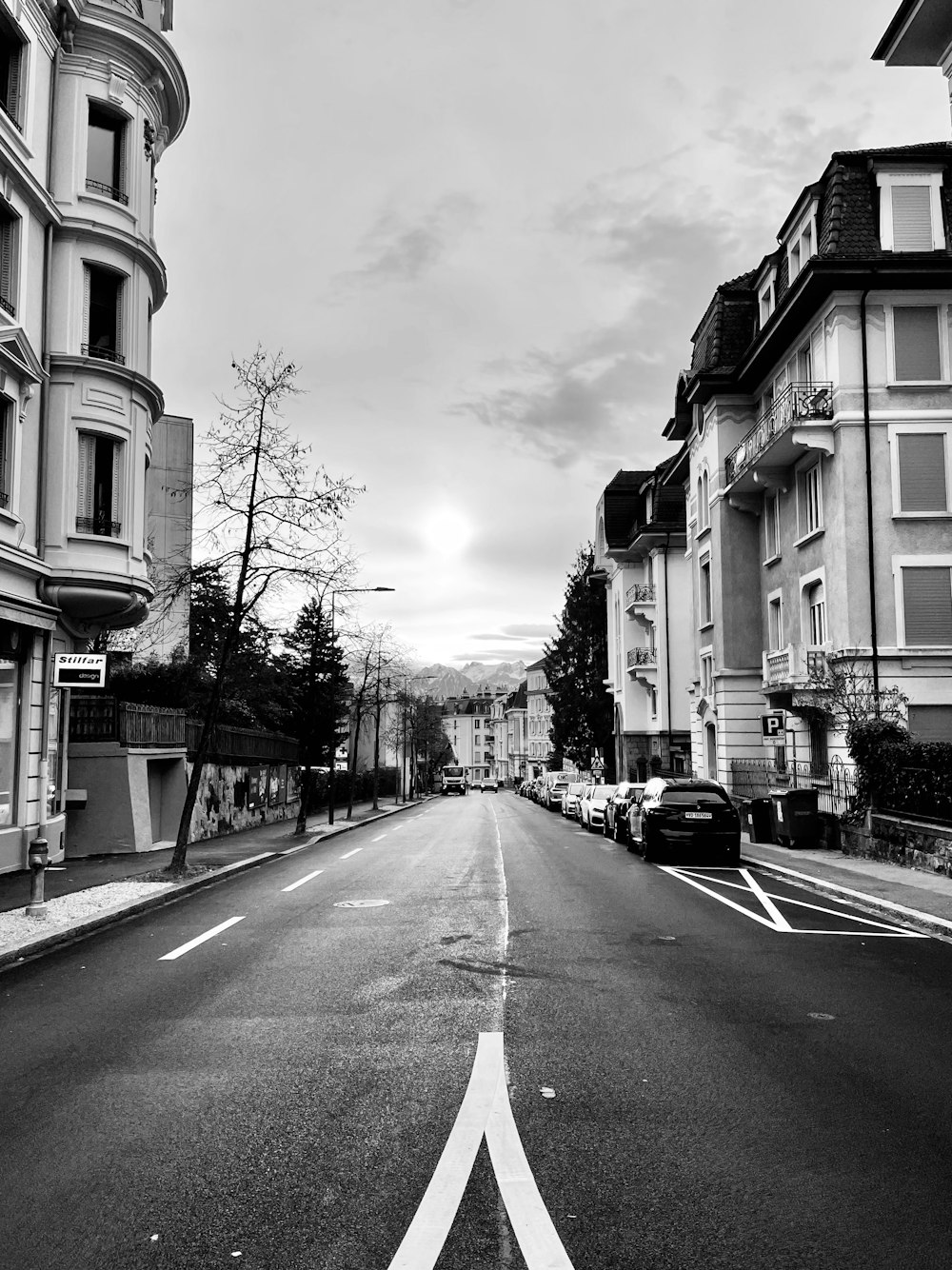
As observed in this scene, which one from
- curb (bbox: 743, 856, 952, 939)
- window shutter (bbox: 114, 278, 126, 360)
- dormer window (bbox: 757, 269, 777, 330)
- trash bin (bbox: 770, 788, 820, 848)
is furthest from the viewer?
dormer window (bbox: 757, 269, 777, 330)

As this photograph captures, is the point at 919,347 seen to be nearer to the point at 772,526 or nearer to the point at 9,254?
the point at 772,526

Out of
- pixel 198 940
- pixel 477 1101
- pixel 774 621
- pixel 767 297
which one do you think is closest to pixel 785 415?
pixel 767 297

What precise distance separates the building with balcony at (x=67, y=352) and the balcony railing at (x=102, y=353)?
0.03m

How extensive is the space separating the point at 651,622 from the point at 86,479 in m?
37.8

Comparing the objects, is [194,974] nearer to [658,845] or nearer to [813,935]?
[813,935]

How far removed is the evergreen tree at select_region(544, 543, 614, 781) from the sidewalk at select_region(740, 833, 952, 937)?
4168 centimetres

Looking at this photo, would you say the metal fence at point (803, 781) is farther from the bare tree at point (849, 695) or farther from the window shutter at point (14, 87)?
the window shutter at point (14, 87)

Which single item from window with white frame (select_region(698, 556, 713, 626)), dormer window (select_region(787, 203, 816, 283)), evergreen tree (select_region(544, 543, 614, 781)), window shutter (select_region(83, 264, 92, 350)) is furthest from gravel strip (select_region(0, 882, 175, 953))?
evergreen tree (select_region(544, 543, 614, 781))

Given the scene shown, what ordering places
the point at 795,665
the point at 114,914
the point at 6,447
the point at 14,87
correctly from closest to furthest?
1. the point at 114,914
2. the point at 6,447
3. the point at 14,87
4. the point at 795,665

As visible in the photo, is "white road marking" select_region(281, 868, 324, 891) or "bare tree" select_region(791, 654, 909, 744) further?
"bare tree" select_region(791, 654, 909, 744)

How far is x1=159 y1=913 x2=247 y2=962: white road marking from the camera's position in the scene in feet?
33.6

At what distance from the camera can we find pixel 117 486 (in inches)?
804

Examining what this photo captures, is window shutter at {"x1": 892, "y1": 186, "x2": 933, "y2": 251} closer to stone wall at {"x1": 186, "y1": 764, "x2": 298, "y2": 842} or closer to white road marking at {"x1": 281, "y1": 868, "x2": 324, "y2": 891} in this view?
white road marking at {"x1": 281, "y1": 868, "x2": 324, "y2": 891}

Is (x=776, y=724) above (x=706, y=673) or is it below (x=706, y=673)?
below
